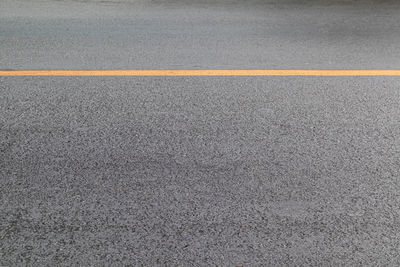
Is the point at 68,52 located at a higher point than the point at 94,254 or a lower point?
higher

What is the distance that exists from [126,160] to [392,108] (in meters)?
2.28

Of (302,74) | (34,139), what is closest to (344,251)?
(34,139)

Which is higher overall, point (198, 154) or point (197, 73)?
point (197, 73)

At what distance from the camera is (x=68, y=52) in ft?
17.0

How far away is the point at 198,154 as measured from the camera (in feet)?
10.7

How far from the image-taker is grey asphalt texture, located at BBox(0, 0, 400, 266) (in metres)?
2.48

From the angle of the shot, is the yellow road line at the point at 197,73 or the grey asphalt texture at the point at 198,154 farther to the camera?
the yellow road line at the point at 197,73

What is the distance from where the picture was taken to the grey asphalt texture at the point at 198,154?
2484 mm

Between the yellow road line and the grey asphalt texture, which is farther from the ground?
the yellow road line

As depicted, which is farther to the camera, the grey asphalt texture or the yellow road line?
the yellow road line

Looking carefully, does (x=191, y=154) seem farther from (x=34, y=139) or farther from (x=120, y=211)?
(x=34, y=139)

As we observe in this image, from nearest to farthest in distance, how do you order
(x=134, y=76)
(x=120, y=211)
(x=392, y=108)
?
1. (x=120, y=211)
2. (x=392, y=108)
3. (x=134, y=76)

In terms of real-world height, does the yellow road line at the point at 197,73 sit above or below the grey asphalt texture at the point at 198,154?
above

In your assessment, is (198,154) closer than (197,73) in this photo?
Yes
